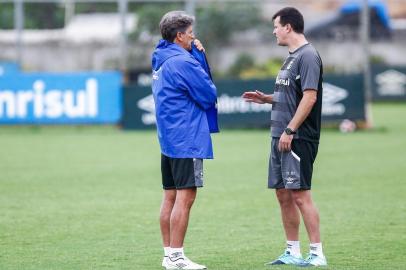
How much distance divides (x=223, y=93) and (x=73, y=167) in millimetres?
7413

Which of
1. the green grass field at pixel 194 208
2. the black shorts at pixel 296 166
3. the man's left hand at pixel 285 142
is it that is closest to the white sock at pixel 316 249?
the green grass field at pixel 194 208

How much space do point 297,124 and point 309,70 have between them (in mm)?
449

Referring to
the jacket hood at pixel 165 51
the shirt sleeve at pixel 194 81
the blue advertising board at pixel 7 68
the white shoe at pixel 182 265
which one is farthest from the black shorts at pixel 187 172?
the blue advertising board at pixel 7 68

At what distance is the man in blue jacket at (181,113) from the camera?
8.18 metres

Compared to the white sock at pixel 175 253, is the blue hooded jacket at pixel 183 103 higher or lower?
higher

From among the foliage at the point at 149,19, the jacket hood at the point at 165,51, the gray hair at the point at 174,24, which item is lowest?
the jacket hood at the point at 165,51

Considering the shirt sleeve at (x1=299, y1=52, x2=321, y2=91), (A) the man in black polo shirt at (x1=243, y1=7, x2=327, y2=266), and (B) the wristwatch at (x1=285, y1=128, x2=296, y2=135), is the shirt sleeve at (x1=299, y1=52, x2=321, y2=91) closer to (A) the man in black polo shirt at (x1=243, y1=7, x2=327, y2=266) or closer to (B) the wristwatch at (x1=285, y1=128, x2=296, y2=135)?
(A) the man in black polo shirt at (x1=243, y1=7, x2=327, y2=266)

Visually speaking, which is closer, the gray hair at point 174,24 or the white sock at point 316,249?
the gray hair at point 174,24

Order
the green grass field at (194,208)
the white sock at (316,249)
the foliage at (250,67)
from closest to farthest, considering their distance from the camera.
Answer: the white sock at (316,249) < the green grass field at (194,208) < the foliage at (250,67)

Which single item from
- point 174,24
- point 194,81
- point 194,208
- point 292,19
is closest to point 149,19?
point 194,208

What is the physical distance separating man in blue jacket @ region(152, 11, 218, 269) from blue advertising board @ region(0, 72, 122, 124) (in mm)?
15557

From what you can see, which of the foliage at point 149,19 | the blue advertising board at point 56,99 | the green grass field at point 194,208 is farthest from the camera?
the foliage at point 149,19

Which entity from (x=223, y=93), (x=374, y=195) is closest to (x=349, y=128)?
(x=223, y=93)

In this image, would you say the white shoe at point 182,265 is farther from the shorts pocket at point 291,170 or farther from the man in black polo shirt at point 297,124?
the shorts pocket at point 291,170
